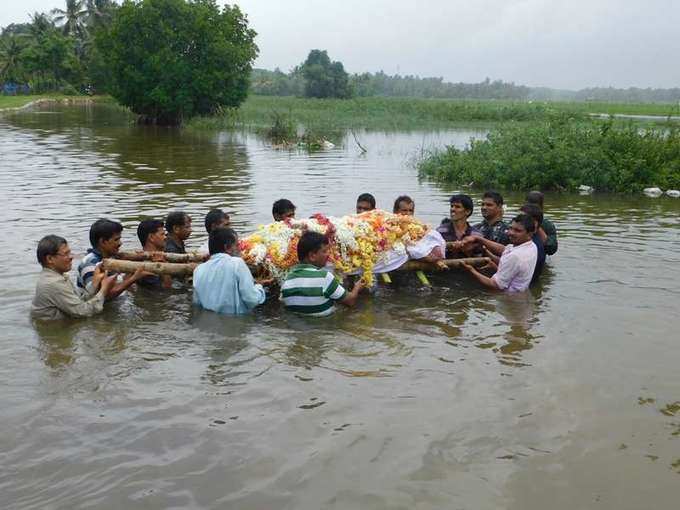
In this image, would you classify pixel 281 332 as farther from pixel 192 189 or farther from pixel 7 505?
pixel 192 189

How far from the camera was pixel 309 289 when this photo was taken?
621cm

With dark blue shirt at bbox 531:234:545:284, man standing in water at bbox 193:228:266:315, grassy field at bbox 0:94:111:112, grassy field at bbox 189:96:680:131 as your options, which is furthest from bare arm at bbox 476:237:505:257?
grassy field at bbox 0:94:111:112

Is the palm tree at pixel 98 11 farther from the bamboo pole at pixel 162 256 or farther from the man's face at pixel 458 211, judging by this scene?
the man's face at pixel 458 211

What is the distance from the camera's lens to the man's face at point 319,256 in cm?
614

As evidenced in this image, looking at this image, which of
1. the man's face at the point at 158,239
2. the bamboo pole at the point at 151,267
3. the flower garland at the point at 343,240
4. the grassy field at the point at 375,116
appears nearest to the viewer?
the bamboo pole at the point at 151,267

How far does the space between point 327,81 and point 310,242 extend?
64826 millimetres

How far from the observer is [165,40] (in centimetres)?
3709

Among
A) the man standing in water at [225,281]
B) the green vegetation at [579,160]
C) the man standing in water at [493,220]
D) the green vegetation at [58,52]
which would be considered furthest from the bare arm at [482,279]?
the green vegetation at [58,52]

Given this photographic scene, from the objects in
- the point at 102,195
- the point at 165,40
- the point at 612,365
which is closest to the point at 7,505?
the point at 612,365

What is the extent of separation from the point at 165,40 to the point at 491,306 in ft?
113

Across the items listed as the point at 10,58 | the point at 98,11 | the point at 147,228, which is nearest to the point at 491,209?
the point at 147,228

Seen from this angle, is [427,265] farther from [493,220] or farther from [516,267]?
[493,220]

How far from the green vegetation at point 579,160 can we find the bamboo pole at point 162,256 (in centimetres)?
1016

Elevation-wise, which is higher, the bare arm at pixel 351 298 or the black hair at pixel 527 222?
the black hair at pixel 527 222
